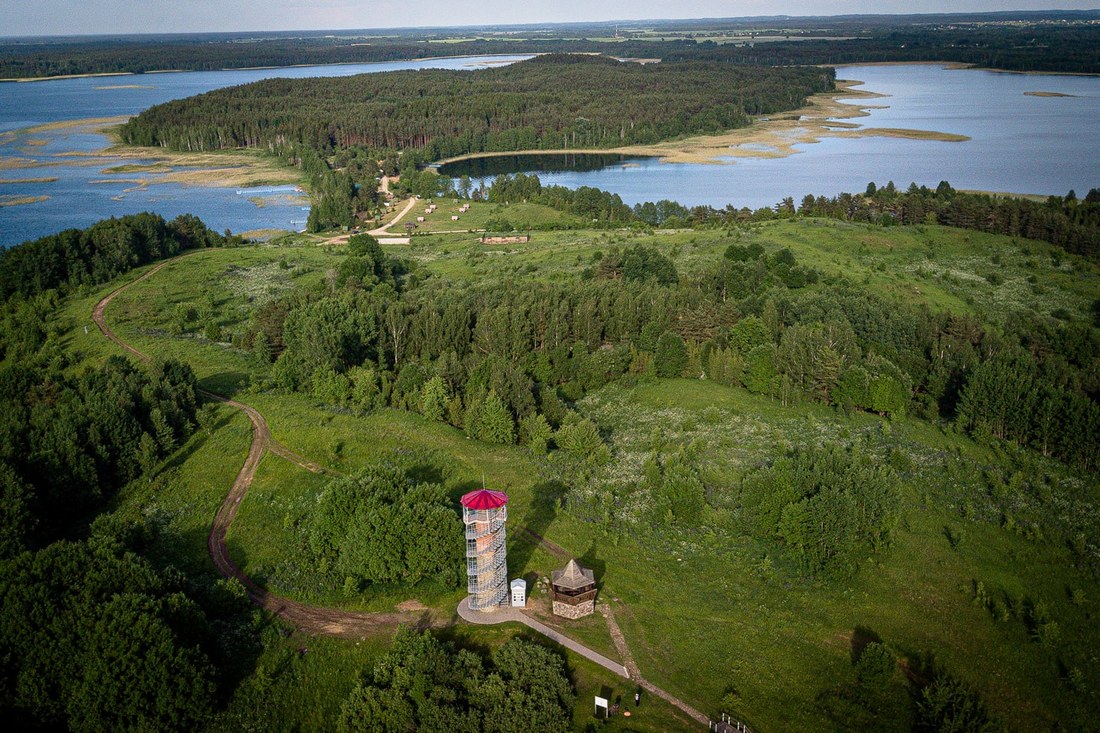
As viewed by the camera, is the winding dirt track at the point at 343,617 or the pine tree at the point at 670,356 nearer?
the winding dirt track at the point at 343,617

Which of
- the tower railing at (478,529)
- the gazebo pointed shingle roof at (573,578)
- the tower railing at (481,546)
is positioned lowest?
the gazebo pointed shingle roof at (573,578)

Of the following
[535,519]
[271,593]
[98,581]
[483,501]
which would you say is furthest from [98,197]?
[483,501]

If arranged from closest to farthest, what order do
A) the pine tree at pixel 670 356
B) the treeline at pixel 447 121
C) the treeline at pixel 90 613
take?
the treeline at pixel 90 613, the pine tree at pixel 670 356, the treeline at pixel 447 121

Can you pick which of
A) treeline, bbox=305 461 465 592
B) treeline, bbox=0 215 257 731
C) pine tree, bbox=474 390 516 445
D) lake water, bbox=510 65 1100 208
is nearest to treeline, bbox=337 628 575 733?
treeline, bbox=305 461 465 592

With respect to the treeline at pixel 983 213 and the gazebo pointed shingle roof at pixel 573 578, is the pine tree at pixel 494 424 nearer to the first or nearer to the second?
the gazebo pointed shingle roof at pixel 573 578

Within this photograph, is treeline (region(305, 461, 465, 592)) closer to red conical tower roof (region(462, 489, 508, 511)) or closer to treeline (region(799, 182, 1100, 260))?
red conical tower roof (region(462, 489, 508, 511))

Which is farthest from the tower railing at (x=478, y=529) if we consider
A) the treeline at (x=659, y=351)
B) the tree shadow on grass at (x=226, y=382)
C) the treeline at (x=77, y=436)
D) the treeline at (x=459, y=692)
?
the tree shadow on grass at (x=226, y=382)
